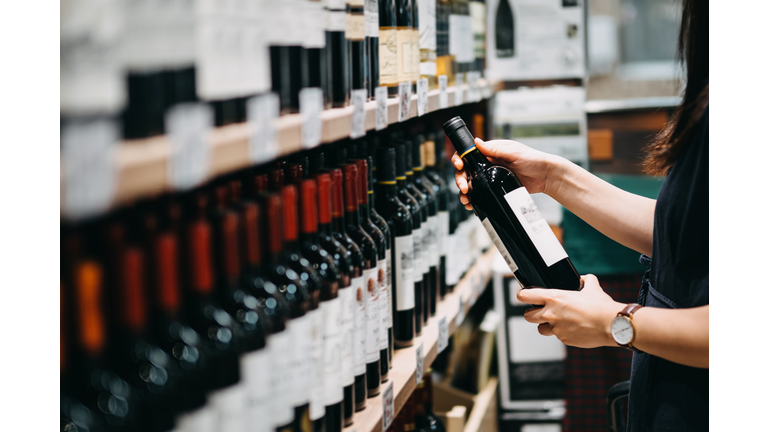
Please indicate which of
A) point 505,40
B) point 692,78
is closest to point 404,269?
point 692,78

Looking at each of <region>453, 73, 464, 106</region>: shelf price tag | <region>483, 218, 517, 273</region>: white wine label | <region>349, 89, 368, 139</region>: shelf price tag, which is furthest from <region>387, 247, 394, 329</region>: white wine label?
<region>453, 73, 464, 106</region>: shelf price tag

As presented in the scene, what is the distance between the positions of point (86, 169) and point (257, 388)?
37cm

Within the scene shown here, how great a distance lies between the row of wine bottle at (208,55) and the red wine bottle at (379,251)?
19 cm

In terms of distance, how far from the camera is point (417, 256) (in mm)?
1615

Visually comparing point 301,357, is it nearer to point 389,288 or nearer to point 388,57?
point 389,288

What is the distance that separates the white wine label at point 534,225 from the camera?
1.26 metres

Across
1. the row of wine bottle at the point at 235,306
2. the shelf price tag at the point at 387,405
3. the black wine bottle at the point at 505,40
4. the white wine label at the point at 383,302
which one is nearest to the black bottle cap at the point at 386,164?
the row of wine bottle at the point at 235,306

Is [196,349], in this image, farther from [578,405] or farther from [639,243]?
[578,405]

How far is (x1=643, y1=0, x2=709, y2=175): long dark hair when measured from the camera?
3.85 ft

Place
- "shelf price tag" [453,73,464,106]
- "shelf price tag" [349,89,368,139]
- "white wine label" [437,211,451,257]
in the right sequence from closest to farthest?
"shelf price tag" [349,89,368,139] → "white wine label" [437,211,451,257] → "shelf price tag" [453,73,464,106]

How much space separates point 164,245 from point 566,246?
209cm

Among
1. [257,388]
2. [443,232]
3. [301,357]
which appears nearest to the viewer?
[257,388]

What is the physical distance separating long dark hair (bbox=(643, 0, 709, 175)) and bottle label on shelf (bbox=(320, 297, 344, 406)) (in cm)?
70

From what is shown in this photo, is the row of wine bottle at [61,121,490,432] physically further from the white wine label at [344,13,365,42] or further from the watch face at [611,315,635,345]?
the watch face at [611,315,635,345]
